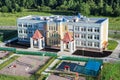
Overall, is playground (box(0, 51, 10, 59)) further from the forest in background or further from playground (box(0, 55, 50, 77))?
the forest in background

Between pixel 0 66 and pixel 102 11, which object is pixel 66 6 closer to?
pixel 102 11

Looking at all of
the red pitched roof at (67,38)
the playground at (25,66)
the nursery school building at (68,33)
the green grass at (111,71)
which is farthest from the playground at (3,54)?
the green grass at (111,71)

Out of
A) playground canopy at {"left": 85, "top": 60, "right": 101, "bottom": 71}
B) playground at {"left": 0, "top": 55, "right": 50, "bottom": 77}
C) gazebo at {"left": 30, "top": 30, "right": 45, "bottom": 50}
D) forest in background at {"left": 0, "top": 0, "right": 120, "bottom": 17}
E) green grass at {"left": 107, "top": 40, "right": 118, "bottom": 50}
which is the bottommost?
playground at {"left": 0, "top": 55, "right": 50, "bottom": 77}

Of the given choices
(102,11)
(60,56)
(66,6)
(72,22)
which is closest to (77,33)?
(72,22)

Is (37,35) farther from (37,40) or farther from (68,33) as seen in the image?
(68,33)

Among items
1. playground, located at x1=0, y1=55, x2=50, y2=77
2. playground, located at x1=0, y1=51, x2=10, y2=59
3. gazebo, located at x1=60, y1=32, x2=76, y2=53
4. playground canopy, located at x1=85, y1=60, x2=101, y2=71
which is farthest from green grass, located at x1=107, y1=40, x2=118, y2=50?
playground, located at x1=0, y1=51, x2=10, y2=59

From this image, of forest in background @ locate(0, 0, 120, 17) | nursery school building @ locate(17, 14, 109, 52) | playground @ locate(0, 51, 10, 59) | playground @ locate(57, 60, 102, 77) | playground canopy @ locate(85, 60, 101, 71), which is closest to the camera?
playground @ locate(57, 60, 102, 77)
